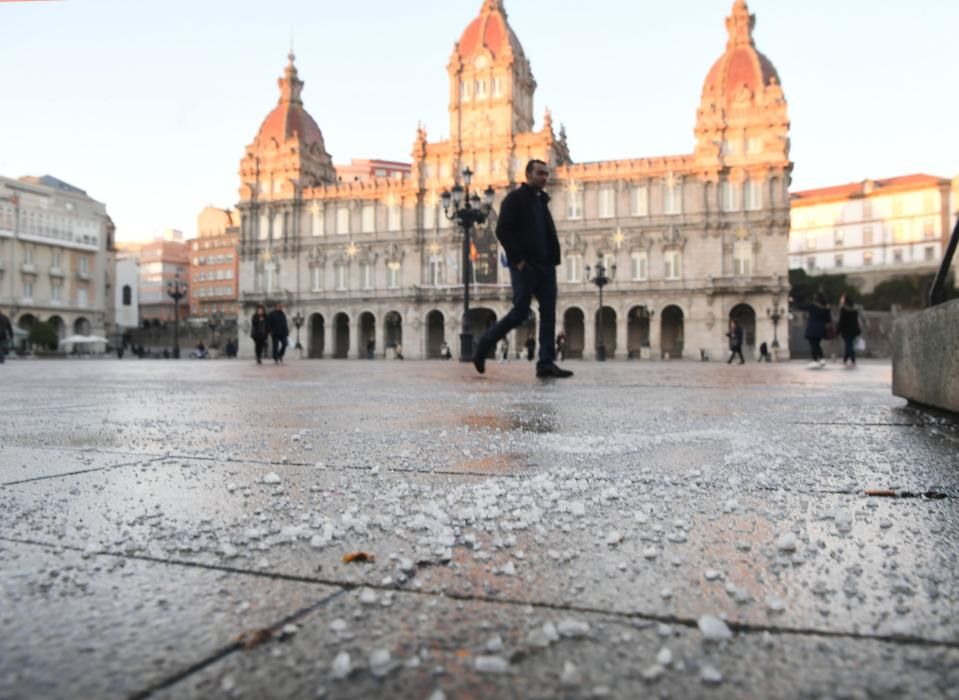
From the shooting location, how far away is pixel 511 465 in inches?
83.7

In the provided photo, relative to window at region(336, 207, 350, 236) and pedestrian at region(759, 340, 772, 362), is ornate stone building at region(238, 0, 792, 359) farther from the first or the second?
pedestrian at region(759, 340, 772, 362)

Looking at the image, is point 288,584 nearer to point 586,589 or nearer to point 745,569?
point 586,589

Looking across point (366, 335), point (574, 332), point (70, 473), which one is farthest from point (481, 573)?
point (366, 335)

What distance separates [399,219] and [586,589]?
1791 inches

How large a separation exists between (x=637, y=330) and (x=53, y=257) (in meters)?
44.9

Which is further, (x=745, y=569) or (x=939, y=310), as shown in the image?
(x=939, y=310)

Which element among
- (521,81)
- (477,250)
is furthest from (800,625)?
→ (521,81)

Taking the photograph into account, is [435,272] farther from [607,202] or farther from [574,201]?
[607,202]

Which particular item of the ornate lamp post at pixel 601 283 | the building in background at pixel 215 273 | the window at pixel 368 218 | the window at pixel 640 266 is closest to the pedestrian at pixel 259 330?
the ornate lamp post at pixel 601 283

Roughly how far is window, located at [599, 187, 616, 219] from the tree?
35.8 meters

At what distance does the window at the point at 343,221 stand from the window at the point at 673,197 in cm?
1969

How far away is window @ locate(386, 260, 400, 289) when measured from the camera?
4544 centimetres

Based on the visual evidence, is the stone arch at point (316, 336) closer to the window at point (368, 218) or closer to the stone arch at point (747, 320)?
the window at point (368, 218)

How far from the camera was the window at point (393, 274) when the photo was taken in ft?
149
